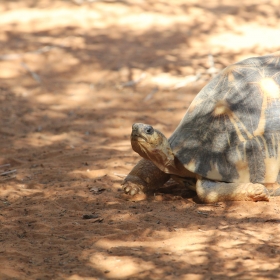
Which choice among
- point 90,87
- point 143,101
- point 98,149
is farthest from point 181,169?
point 90,87

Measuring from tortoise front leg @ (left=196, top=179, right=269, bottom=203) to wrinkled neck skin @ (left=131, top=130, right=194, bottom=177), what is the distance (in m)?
0.24

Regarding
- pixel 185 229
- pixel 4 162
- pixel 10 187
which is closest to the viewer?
pixel 185 229

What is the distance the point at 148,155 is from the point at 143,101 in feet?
13.8

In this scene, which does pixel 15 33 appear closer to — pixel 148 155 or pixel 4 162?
pixel 4 162

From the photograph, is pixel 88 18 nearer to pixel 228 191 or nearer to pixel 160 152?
pixel 160 152

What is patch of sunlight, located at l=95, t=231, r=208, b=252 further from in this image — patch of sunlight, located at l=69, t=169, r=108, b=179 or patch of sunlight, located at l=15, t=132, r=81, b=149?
patch of sunlight, located at l=15, t=132, r=81, b=149

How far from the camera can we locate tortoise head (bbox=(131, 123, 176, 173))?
4.67 m

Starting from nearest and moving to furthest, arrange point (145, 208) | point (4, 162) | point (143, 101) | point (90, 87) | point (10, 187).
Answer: point (145, 208)
point (10, 187)
point (4, 162)
point (143, 101)
point (90, 87)

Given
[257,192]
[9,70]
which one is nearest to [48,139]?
[9,70]

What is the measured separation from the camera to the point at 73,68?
→ 1027 cm

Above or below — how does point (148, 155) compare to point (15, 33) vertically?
below

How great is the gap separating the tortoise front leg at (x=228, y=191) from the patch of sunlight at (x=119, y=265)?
4.52 feet

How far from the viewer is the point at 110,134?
757cm

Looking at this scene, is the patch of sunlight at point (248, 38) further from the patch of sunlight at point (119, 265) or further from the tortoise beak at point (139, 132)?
the patch of sunlight at point (119, 265)
